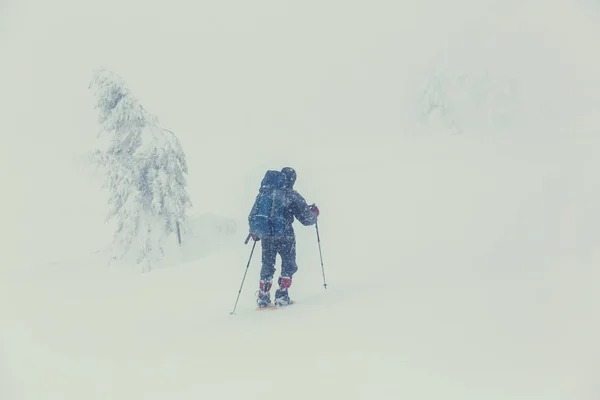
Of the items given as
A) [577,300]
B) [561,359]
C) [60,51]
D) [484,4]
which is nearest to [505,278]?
[577,300]

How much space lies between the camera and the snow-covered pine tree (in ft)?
49.7

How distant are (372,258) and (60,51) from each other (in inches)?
3327

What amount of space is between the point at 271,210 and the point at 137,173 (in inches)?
345

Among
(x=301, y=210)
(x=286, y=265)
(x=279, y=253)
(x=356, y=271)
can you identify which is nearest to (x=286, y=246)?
(x=279, y=253)

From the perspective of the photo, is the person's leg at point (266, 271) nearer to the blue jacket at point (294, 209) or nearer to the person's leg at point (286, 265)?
the person's leg at point (286, 265)

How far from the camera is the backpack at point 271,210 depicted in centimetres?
793

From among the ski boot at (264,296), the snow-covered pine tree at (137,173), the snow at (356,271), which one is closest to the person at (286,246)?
the ski boot at (264,296)

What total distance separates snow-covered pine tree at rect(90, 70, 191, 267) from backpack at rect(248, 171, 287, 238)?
7.93 meters

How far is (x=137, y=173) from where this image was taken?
1536cm

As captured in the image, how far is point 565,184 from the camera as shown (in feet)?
50.4

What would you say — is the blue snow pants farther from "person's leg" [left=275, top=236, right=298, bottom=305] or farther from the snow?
the snow

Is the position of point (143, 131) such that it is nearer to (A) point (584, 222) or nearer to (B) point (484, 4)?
(A) point (584, 222)

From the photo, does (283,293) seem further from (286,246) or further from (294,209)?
(294,209)

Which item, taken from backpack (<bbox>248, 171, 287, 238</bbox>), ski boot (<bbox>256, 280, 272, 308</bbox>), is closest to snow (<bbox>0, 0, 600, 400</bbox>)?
ski boot (<bbox>256, 280, 272, 308</bbox>)
